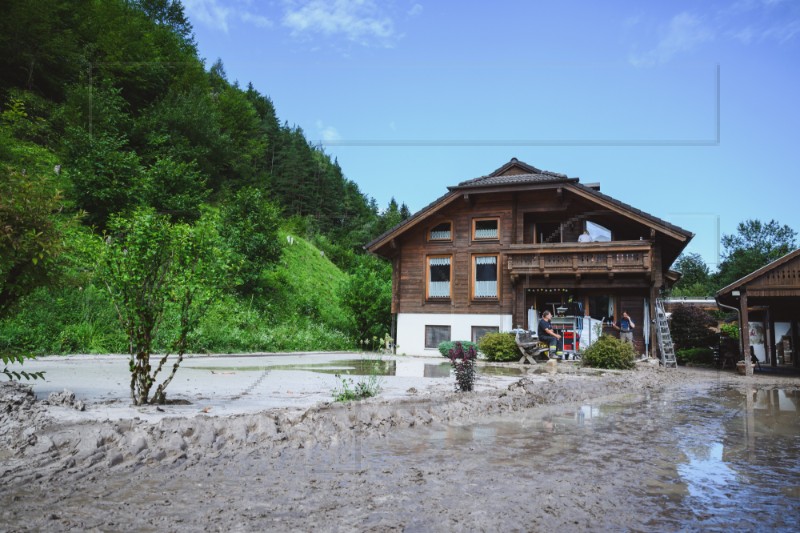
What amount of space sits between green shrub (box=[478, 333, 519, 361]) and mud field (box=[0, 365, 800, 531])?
11.2 metres

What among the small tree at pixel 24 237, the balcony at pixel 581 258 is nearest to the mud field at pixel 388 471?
the small tree at pixel 24 237

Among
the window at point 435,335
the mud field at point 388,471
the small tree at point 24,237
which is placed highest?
the small tree at point 24,237

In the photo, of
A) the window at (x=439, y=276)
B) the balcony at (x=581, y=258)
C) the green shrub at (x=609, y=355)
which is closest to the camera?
the green shrub at (x=609, y=355)

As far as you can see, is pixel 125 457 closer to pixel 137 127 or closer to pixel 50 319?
pixel 50 319

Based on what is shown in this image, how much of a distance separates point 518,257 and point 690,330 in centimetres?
1283

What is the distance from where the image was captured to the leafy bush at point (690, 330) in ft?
99.2

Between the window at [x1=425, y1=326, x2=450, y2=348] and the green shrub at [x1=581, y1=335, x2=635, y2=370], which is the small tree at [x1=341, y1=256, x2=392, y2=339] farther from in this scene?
the green shrub at [x1=581, y1=335, x2=635, y2=370]

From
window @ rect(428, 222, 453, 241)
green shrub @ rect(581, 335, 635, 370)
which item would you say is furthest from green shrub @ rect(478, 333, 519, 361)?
window @ rect(428, 222, 453, 241)

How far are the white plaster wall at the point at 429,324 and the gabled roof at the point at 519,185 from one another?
4151 mm

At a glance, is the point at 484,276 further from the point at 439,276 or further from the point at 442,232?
the point at 442,232

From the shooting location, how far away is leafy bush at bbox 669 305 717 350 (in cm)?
3023

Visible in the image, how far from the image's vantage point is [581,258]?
76.8 feet

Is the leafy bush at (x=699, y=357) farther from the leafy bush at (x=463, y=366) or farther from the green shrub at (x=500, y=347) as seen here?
the leafy bush at (x=463, y=366)

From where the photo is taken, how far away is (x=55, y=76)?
3541 cm
